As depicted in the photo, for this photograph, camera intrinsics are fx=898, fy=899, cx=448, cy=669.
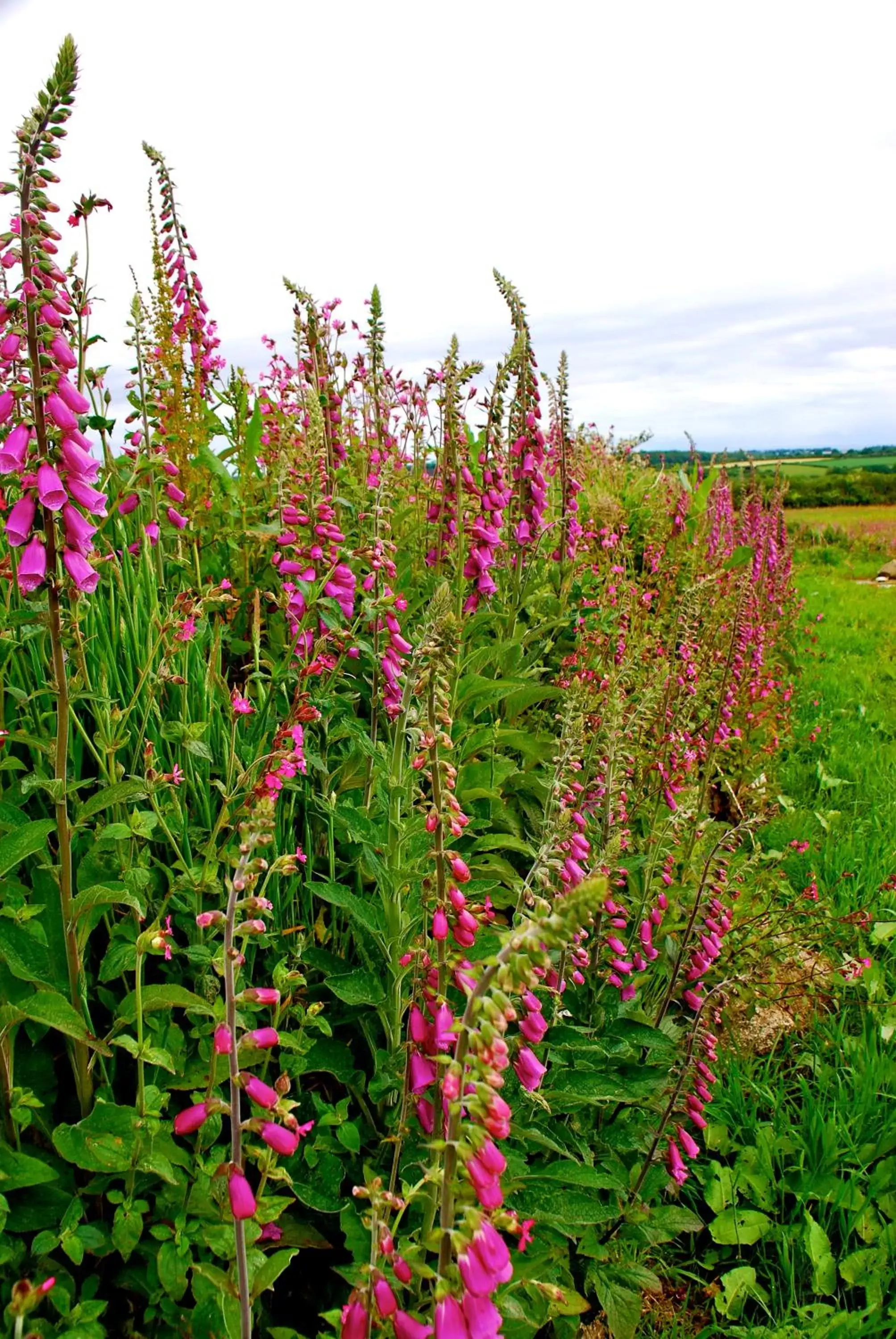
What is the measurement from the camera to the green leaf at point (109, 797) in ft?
5.97

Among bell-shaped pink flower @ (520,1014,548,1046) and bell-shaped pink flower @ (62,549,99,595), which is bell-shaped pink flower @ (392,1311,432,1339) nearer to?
bell-shaped pink flower @ (520,1014,548,1046)

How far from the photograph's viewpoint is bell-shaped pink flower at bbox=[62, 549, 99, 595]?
1.75 meters

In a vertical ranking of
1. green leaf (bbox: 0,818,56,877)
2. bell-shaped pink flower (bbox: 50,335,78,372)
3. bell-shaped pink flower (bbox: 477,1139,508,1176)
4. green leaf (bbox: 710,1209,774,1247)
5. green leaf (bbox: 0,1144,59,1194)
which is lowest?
green leaf (bbox: 710,1209,774,1247)

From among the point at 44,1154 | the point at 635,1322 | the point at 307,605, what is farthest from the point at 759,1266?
the point at 307,605

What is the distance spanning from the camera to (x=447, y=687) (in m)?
1.74

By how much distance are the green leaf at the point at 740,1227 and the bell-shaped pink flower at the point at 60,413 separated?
2.83 m

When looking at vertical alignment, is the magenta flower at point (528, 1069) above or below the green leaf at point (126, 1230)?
above

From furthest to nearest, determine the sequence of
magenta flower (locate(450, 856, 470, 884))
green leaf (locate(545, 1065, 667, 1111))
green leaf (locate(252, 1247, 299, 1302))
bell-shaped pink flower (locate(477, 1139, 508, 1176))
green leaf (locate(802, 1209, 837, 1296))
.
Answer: green leaf (locate(802, 1209, 837, 1296))
green leaf (locate(545, 1065, 667, 1111))
magenta flower (locate(450, 856, 470, 884))
green leaf (locate(252, 1247, 299, 1302))
bell-shaped pink flower (locate(477, 1139, 508, 1176))

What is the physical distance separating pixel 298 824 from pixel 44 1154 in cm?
118

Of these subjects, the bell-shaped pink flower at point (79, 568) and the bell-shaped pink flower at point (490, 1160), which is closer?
the bell-shaped pink flower at point (490, 1160)

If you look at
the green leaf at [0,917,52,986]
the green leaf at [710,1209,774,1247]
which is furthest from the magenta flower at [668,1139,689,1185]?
the green leaf at [0,917,52,986]

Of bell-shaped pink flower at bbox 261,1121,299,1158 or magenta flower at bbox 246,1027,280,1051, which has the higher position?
magenta flower at bbox 246,1027,280,1051

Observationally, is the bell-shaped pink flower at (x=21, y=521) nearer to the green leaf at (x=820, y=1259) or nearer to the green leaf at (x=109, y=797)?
the green leaf at (x=109, y=797)

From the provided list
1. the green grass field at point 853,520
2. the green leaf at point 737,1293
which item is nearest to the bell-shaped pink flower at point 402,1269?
the green leaf at point 737,1293
